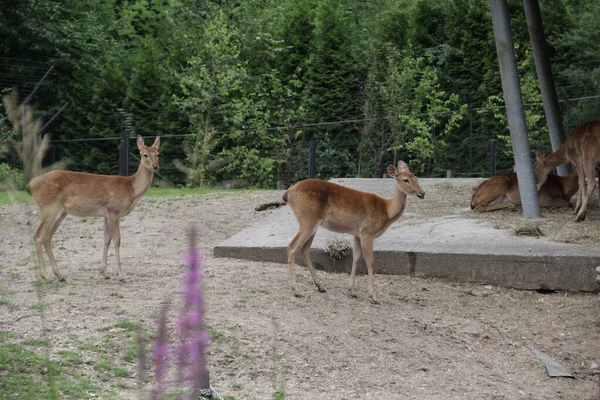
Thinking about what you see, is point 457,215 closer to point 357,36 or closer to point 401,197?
point 401,197

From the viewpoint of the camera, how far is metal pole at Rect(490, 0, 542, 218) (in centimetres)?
971

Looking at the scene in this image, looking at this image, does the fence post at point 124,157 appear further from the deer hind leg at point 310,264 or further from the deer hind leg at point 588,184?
the deer hind leg at point 310,264

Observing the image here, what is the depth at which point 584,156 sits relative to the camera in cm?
967

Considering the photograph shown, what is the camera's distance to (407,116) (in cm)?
1872

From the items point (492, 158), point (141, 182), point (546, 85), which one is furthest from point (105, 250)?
point (492, 158)

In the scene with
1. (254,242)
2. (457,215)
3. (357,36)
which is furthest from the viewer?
(357,36)

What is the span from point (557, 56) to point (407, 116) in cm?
359

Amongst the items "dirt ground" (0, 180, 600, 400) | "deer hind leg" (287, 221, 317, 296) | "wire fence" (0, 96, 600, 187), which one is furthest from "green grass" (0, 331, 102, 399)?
"wire fence" (0, 96, 600, 187)

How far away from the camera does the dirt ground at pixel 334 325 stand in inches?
208

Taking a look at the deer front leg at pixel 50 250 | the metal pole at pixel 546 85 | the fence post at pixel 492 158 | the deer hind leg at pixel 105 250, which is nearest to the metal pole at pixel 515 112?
the metal pole at pixel 546 85

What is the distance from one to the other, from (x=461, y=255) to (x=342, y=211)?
1.65 meters

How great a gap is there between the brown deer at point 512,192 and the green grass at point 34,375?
20.9ft

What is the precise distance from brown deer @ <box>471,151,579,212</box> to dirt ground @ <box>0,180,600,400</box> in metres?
1.09

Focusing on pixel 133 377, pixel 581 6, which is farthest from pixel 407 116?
pixel 133 377
